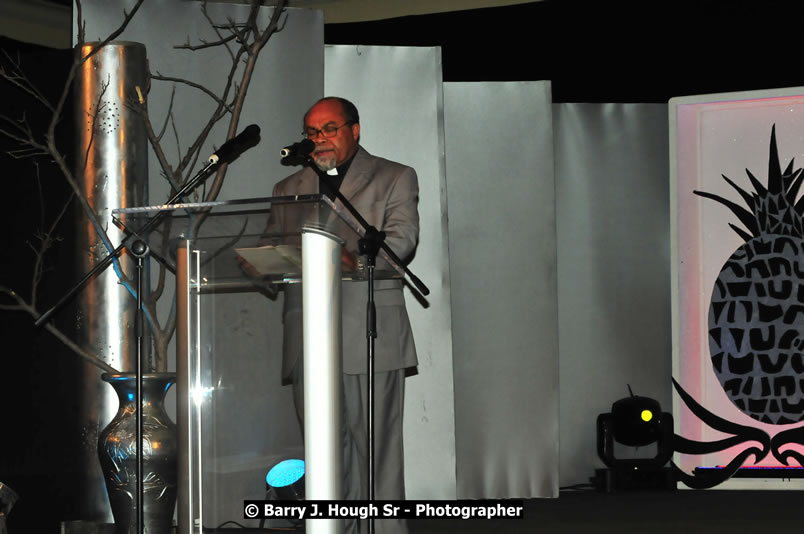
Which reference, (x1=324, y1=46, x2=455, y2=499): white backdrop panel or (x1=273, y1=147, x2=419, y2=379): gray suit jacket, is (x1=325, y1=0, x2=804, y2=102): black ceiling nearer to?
(x1=324, y1=46, x2=455, y2=499): white backdrop panel

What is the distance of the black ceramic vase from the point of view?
3.69 m

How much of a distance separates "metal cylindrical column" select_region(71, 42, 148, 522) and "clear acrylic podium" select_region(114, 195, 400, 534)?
6.28 feet

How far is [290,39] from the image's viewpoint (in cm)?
478

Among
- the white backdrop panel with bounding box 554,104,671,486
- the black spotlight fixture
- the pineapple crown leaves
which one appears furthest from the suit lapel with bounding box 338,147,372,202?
the pineapple crown leaves

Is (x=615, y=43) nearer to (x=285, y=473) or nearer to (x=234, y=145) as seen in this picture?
(x=234, y=145)

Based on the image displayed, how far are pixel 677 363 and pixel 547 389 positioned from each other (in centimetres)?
79

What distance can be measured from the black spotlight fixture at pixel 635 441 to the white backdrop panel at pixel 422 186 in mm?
1105

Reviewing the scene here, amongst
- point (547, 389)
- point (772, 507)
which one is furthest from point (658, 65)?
point (772, 507)

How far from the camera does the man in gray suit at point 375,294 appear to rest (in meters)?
3.04

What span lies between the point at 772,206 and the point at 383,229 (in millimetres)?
2996

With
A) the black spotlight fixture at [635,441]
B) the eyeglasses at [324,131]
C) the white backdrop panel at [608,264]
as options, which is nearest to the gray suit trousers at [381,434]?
the eyeglasses at [324,131]

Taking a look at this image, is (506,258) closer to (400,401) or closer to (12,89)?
(400,401)

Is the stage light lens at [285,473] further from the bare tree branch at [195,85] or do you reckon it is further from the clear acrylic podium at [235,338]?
the bare tree branch at [195,85]

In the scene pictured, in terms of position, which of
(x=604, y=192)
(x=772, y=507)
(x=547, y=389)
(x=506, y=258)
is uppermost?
(x=604, y=192)
